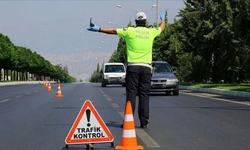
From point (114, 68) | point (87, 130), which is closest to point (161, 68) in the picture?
point (114, 68)

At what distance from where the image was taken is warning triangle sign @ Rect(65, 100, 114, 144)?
7324mm

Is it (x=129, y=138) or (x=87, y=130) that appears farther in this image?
(x=87, y=130)

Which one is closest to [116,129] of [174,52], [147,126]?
[147,126]

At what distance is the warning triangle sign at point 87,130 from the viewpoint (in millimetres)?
7324

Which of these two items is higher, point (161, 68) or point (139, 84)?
point (161, 68)

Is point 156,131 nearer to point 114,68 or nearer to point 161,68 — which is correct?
point 161,68

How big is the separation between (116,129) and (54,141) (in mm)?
1902

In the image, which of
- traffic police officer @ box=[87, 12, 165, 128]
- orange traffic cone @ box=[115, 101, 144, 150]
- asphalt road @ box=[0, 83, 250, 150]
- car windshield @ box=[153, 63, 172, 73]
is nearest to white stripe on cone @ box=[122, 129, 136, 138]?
orange traffic cone @ box=[115, 101, 144, 150]

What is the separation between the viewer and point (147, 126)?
10.7m

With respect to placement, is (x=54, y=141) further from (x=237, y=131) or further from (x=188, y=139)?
(x=237, y=131)

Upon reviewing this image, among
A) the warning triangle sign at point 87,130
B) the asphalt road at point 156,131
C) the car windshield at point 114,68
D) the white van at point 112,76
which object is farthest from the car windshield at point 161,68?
the warning triangle sign at point 87,130

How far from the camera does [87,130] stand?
24.2 feet

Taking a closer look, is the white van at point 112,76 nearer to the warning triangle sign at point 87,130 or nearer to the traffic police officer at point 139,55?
the traffic police officer at point 139,55

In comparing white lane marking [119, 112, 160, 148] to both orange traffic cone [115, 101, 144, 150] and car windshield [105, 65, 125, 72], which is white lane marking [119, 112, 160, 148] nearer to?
orange traffic cone [115, 101, 144, 150]
